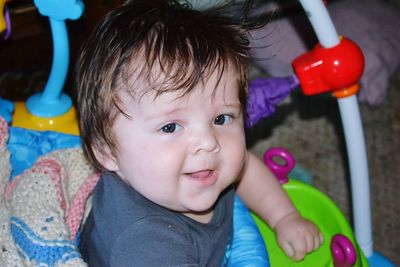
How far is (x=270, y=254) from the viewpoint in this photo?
0.81 metres

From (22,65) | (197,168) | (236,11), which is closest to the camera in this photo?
(197,168)

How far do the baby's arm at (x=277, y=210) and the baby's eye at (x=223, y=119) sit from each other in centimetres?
19

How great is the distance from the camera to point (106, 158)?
2.37 ft

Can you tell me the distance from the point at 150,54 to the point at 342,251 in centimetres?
35

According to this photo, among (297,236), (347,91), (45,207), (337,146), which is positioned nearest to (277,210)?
(297,236)

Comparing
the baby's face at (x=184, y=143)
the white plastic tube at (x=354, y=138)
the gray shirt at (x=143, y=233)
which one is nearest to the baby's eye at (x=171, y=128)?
the baby's face at (x=184, y=143)

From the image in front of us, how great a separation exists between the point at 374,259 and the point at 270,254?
21 cm

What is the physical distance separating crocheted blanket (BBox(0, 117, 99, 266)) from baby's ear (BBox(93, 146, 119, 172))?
0.26 ft

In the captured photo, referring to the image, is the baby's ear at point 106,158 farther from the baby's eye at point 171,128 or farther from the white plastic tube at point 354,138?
the white plastic tube at point 354,138

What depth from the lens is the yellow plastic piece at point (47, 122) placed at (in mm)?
906

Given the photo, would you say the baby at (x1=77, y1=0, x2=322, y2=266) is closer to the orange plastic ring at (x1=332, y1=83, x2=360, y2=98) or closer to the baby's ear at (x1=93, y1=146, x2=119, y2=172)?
the baby's ear at (x1=93, y1=146, x2=119, y2=172)

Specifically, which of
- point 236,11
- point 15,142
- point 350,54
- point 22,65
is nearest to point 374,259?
point 350,54

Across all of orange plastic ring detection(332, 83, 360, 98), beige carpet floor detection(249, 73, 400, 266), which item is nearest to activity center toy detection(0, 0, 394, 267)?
orange plastic ring detection(332, 83, 360, 98)

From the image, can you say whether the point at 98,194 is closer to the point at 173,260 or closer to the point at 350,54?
the point at 173,260
